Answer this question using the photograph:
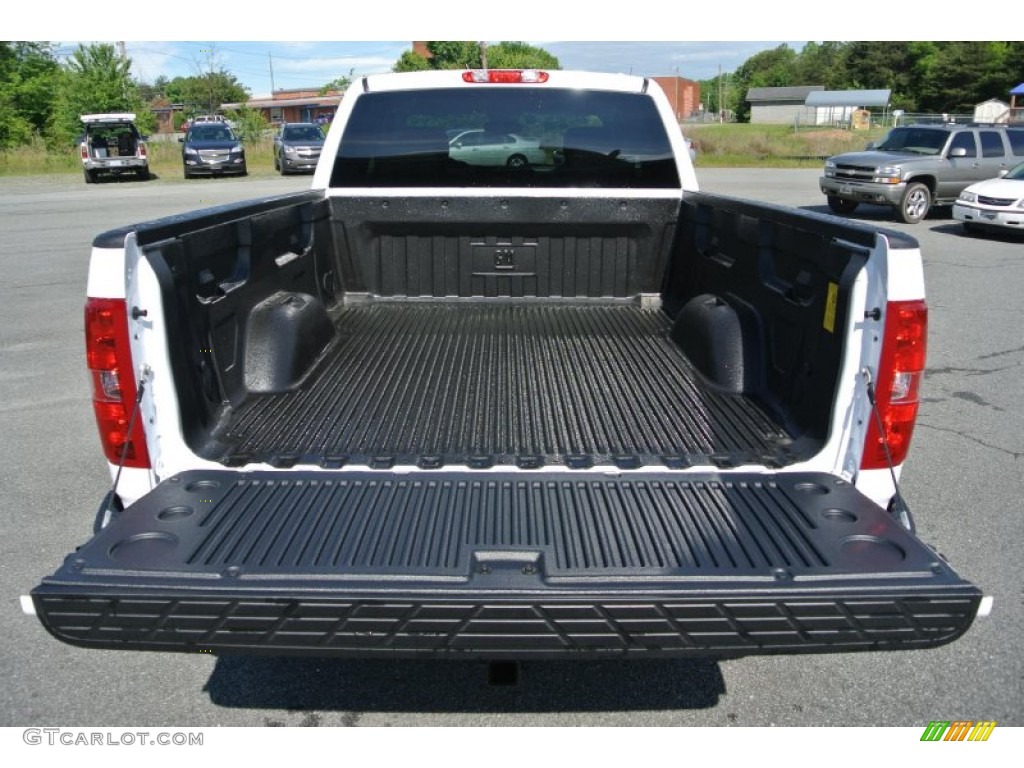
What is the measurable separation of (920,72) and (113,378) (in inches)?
3553

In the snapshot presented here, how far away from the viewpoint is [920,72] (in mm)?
77812

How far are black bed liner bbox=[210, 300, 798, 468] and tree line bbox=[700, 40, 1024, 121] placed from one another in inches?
2665

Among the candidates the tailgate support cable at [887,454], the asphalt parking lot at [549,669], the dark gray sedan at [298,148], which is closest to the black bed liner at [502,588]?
the tailgate support cable at [887,454]

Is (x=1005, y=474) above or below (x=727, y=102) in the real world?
below

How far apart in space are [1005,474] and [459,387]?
11.3 feet

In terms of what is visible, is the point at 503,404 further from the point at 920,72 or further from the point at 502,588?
the point at 920,72

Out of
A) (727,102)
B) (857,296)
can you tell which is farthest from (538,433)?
(727,102)

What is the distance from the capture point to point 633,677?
309 cm

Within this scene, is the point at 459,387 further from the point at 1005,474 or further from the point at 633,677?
the point at 1005,474

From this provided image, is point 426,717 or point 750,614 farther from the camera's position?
point 426,717

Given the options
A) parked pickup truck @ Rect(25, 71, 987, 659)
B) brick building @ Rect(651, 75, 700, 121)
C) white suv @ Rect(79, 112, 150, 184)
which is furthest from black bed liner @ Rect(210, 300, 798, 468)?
brick building @ Rect(651, 75, 700, 121)

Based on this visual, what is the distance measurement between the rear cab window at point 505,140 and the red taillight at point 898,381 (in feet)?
7.77

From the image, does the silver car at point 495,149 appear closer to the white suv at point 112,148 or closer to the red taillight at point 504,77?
the red taillight at point 504,77

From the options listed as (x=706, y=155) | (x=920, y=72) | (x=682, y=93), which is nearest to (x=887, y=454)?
(x=706, y=155)
